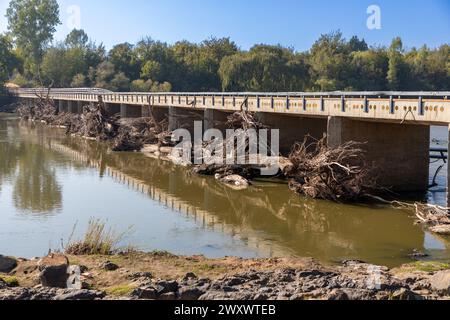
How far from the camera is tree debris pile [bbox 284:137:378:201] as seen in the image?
21.8 metres

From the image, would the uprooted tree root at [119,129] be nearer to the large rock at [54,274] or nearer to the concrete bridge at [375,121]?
the concrete bridge at [375,121]

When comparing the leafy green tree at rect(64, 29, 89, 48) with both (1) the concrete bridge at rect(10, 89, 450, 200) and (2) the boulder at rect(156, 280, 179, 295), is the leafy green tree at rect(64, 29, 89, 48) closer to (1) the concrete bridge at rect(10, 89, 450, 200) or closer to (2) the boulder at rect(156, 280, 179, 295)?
(1) the concrete bridge at rect(10, 89, 450, 200)

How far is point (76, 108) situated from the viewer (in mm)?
75125

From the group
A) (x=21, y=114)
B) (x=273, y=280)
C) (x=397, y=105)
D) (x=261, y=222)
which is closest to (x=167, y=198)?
(x=261, y=222)

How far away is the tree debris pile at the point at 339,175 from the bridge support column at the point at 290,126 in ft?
21.7

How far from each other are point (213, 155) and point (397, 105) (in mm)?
11681

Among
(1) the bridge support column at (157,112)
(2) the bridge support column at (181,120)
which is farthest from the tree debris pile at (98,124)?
(2) the bridge support column at (181,120)

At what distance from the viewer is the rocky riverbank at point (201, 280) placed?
8695 mm

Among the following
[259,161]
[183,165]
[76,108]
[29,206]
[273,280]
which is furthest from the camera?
[76,108]

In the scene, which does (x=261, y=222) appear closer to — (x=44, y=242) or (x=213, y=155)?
(x=44, y=242)

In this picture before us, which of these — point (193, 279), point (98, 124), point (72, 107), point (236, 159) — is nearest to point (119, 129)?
point (98, 124)

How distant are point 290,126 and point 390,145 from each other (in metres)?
7.85

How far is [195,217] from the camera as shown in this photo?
1933 centimetres

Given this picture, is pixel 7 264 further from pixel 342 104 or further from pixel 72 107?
pixel 72 107
